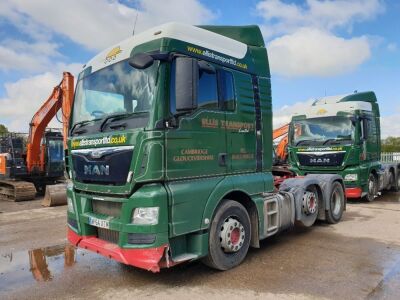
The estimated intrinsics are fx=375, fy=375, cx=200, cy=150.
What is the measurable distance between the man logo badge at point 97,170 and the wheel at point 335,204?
5182mm

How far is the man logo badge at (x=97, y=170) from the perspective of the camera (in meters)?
4.60

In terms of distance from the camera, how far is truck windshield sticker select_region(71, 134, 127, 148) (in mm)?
4422

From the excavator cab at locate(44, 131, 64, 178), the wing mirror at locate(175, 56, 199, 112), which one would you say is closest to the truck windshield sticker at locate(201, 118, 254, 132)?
the wing mirror at locate(175, 56, 199, 112)

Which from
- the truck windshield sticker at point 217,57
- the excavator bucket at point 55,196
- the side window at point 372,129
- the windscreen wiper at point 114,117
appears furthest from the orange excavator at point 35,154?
the side window at point 372,129

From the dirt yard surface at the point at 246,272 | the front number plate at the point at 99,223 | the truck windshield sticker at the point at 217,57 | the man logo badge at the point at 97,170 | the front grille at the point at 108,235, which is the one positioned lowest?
the dirt yard surface at the point at 246,272

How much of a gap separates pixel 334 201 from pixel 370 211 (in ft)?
6.40

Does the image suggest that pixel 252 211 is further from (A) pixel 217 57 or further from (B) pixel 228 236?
(A) pixel 217 57

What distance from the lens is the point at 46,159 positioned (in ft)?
48.0

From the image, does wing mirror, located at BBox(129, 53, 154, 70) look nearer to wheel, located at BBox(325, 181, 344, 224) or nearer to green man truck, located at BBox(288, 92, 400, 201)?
wheel, located at BBox(325, 181, 344, 224)

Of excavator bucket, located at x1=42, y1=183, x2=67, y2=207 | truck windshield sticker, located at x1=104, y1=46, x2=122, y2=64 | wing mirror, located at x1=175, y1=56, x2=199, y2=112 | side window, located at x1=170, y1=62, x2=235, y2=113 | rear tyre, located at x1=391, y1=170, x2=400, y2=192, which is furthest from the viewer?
rear tyre, located at x1=391, y1=170, x2=400, y2=192

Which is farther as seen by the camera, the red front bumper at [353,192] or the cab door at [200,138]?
the red front bumper at [353,192]

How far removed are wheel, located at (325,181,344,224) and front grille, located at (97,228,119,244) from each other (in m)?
4.97

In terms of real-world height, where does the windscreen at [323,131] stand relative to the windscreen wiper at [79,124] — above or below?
above

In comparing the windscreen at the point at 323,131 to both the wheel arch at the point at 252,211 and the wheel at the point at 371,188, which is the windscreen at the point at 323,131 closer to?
the wheel at the point at 371,188
